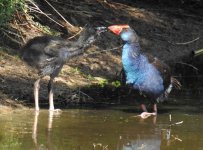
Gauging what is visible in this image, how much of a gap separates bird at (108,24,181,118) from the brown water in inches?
15.8

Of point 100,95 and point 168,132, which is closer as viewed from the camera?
point 168,132

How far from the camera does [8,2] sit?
10492 millimetres

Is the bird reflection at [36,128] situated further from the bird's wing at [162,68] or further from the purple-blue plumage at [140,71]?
the bird's wing at [162,68]

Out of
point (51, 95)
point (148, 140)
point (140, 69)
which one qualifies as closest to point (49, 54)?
point (51, 95)

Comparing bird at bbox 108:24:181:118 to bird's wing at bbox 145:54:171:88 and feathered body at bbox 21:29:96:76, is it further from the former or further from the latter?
feathered body at bbox 21:29:96:76

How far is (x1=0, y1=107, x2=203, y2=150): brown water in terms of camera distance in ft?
24.1

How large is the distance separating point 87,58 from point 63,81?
1525mm

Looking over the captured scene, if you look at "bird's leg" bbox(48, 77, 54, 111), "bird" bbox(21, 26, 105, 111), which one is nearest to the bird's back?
"bird" bbox(21, 26, 105, 111)

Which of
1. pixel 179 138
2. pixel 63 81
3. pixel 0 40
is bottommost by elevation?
pixel 179 138

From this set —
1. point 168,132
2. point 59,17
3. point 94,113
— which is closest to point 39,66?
point 94,113

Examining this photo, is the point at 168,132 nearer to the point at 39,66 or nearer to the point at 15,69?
the point at 39,66

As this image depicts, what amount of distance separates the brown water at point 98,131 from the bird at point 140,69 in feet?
1.32

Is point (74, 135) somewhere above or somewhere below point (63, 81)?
below

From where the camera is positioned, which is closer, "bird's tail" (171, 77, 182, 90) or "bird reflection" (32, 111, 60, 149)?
"bird reflection" (32, 111, 60, 149)
